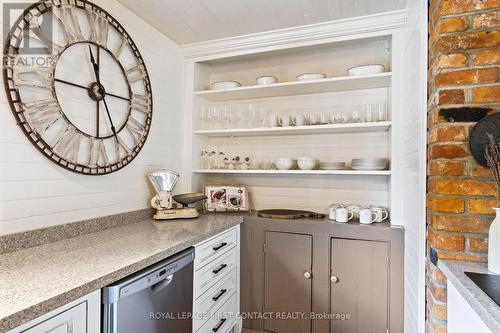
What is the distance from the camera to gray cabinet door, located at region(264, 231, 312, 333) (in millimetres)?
2115

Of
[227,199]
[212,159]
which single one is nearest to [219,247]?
[227,199]

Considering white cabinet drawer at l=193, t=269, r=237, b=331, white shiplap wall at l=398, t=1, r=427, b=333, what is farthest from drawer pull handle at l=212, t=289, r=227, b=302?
white shiplap wall at l=398, t=1, r=427, b=333

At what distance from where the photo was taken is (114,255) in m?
1.28

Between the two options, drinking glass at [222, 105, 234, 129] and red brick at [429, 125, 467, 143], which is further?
drinking glass at [222, 105, 234, 129]

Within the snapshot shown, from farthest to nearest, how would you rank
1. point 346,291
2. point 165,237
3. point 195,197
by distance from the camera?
1. point 195,197
2. point 346,291
3. point 165,237

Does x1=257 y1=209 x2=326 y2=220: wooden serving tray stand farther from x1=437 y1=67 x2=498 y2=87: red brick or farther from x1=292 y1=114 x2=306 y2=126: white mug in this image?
x1=437 y1=67 x2=498 y2=87: red brick

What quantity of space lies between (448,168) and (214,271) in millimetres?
1443

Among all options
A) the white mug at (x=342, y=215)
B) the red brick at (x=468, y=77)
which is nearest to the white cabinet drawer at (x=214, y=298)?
the white mug at (x=342, y=215)

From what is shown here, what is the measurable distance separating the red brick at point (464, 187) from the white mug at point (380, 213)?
88 centimetres

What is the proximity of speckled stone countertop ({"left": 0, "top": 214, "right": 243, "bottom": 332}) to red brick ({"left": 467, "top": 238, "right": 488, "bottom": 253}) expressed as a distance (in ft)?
4.36

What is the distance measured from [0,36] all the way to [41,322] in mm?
1256

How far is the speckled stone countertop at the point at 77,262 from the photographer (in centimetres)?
Answer: 85

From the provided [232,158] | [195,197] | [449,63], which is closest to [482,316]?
[449,63]

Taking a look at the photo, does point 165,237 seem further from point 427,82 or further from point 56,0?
point 427,82
